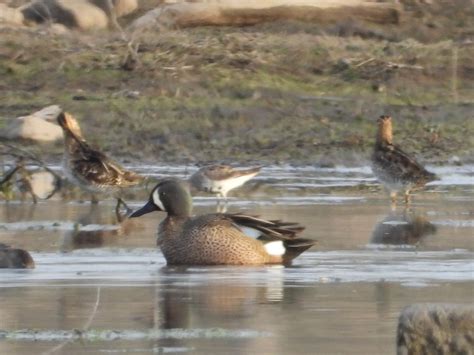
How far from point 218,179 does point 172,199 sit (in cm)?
429

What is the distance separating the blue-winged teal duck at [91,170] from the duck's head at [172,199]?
361 centimetres

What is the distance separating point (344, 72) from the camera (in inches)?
1008

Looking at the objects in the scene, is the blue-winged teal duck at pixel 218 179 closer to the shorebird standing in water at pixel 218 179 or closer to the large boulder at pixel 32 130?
the shorebird standing in water at pixel 218 179

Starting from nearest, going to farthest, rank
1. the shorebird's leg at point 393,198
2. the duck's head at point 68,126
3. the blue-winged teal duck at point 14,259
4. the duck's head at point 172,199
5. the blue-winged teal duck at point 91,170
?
the blue-winged teal duck at point 14,259 → the duck's head at point 172,199 → the blue-winged teal duck at point 91,170 → the shorebird's leg at point 393,198 → the duck's head at point 68,126

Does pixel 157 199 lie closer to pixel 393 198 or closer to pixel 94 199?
pixel 94 199

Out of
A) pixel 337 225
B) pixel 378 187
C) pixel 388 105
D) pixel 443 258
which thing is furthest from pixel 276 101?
pixel 443 258

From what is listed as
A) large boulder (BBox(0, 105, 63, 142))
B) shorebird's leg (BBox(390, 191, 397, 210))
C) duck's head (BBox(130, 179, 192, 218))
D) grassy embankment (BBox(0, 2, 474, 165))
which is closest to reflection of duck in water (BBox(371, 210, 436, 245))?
shorebird's leg (BBox(390, 191, 397, 210))

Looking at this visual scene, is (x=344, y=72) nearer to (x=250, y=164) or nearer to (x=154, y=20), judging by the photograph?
(x=154, y=20)

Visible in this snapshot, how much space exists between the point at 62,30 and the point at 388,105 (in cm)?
503

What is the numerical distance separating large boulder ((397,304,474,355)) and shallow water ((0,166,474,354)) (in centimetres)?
156

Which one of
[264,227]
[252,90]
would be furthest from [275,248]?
[252,90]

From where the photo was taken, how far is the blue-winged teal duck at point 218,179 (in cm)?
1788

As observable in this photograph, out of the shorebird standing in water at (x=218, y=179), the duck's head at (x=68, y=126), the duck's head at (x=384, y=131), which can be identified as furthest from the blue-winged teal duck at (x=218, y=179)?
the duck's head at (x=384, y=131)

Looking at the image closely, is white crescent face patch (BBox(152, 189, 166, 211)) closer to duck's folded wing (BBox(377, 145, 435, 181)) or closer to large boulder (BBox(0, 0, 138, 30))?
duck's folded wing (BBox(377, 145, 435, 181))
